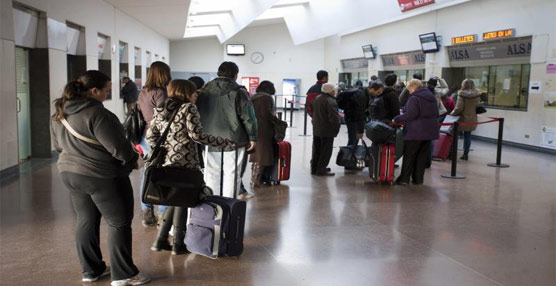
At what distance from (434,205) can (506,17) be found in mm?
8202

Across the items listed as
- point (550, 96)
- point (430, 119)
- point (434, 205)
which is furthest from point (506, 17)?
point (434, 205)

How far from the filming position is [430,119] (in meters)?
7.25

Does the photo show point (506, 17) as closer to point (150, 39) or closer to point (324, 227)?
point (324, 227)

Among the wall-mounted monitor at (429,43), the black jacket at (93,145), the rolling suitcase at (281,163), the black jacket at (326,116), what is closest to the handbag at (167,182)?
the black jacket at (93,145)

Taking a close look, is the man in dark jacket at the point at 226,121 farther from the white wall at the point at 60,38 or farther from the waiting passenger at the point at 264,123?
the white wall at the point at 60,38

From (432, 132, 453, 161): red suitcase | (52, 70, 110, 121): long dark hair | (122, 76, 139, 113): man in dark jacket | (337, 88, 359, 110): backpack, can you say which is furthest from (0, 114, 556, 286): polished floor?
(122, 76, 139, 113): man in dark jacket

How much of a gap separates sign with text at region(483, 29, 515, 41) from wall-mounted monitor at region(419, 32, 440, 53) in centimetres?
229

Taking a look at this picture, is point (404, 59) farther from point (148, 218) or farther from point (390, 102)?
point (148, 218)

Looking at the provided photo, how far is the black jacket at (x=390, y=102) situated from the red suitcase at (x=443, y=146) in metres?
2.42

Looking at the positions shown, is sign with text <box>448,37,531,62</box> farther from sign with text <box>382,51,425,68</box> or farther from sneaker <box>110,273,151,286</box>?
sneaker <box>110,273,151,286</box>

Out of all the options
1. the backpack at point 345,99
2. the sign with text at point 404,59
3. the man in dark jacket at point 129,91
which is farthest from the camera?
the sign with text at point 404,59

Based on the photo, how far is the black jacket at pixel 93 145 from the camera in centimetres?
318

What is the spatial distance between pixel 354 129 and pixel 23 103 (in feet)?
19.0

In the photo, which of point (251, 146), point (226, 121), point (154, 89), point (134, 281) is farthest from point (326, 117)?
point (134, 281)
